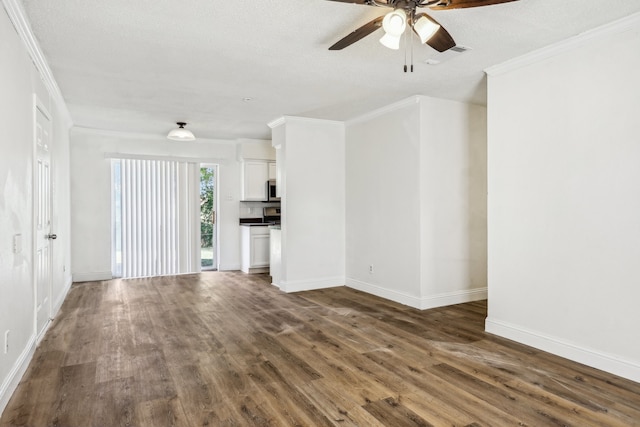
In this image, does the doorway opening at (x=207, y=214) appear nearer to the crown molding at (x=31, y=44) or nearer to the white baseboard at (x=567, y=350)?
the crown molding at (x=31, y=44)

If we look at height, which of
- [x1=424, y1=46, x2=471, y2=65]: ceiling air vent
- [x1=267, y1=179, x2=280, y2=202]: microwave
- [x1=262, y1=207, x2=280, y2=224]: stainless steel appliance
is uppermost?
[x1=424, y1=46, x2=471, y2=65]: ceiling air vent

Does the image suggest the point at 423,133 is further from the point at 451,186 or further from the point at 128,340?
the point at 128,340

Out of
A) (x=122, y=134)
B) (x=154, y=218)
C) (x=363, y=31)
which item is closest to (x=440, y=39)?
(x=363, y=31)

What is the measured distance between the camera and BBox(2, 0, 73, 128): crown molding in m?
2.42

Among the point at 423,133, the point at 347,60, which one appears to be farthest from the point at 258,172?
the point at 347,60

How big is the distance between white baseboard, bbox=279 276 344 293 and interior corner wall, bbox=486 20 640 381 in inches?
99.4

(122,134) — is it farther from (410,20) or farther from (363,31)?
(410,20)

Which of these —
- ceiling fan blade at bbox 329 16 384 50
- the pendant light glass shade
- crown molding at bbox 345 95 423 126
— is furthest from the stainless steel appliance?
the pendant light glass shade

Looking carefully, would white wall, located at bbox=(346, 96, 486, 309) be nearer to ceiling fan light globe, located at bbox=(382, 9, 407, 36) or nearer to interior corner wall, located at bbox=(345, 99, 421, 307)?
interior corner wall, located at bbox=(345, 99, 421, 307)

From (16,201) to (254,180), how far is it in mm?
4804

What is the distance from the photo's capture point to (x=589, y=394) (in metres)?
2.48

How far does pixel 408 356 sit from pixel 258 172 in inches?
196

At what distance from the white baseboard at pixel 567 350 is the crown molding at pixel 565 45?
7.37ft

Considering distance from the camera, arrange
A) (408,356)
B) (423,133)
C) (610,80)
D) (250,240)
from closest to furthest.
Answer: (610,80)
(408,356)
(423,133)
(250,240)
